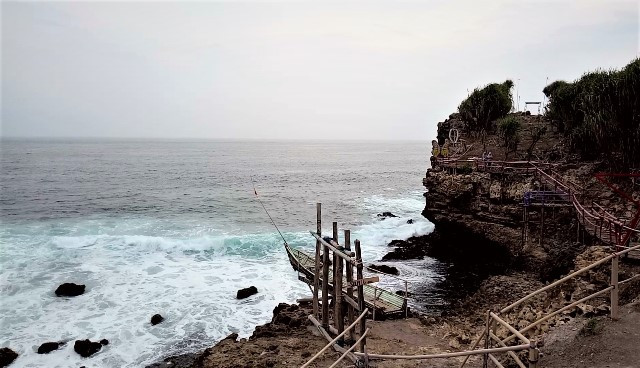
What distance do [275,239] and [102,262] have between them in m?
12.2

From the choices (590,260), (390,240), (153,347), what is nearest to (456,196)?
(390,240)

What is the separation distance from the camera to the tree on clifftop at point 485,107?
41.1m

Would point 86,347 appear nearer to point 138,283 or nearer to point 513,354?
point 138,283

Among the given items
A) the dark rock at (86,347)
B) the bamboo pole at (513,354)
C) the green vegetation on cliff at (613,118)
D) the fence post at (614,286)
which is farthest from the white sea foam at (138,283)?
the fence post at (614,286)

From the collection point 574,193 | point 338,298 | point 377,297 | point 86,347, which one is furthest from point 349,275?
point 574,193

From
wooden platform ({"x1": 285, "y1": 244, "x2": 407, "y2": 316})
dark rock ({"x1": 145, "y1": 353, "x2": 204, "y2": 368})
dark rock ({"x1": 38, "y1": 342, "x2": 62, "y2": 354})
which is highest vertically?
wooden platform ({"x1": 285, "y1": 244, "x2": 407, "y2": 316})

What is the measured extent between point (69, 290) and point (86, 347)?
6483 millimetres

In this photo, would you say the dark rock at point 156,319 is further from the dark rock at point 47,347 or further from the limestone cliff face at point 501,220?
the limestone cliff face at point 501,220

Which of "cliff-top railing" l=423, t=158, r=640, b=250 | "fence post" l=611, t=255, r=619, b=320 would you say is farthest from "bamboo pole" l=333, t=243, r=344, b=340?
"cliff-top railing" l=423, t=158, r=640, b=250

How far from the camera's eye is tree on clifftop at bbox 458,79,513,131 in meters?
41.1

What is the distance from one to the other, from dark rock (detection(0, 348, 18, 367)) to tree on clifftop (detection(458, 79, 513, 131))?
38392 millimetres

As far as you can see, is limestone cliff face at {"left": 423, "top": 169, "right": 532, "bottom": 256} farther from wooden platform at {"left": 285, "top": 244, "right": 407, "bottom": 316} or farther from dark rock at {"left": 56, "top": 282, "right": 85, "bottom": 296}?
dark rock at {"left": 56, "top": 282, "right": 85, "bottom": 296}

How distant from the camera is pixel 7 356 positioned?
1608 cm

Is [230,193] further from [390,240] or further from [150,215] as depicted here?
[390,240]
